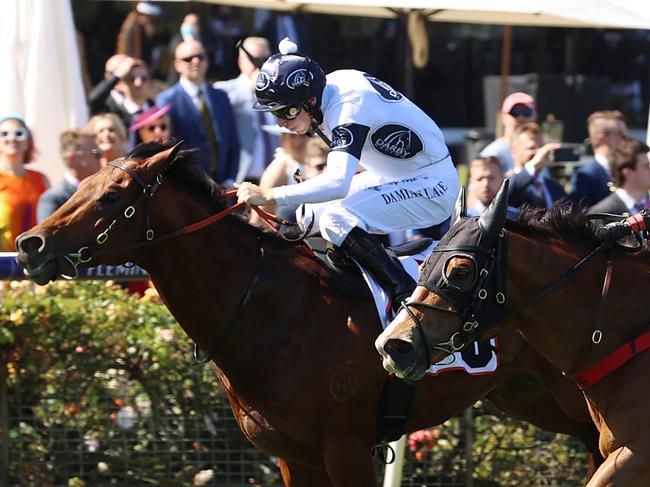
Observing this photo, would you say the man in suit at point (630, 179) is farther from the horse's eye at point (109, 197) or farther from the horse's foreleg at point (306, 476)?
the horse's eye at point (109, 197)

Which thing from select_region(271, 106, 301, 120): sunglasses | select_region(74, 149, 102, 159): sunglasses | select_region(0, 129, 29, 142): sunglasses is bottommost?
select_region(74, 149, 102, 159): sunglasses

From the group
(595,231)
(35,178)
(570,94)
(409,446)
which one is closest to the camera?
(595,231)

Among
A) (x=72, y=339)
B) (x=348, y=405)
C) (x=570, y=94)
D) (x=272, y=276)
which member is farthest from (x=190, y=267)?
(x=570, y=94)

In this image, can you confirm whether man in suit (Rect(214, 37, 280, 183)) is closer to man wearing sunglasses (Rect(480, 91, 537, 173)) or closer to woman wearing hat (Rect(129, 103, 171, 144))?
woman wearing hat (Rect(129, 103, 171, 144))

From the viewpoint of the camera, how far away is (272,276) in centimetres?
584

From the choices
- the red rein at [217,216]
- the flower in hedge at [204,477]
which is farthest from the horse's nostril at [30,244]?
the flower in hedge at [204,477]

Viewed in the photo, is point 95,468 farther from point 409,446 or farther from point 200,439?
point 409,446

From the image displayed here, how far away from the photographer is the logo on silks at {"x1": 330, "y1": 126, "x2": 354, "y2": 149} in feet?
18.3

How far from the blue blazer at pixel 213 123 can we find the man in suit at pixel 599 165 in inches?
103

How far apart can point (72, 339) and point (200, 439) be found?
0.86 m

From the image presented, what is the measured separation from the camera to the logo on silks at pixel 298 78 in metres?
5.65

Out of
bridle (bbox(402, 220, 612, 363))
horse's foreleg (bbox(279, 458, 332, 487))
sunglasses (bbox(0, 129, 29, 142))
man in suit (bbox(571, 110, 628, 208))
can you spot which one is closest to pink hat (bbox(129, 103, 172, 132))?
sunglasses (bbox(0, 129, 29, 142))

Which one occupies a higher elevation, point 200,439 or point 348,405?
point 348,405

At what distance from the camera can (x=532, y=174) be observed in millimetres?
8836
